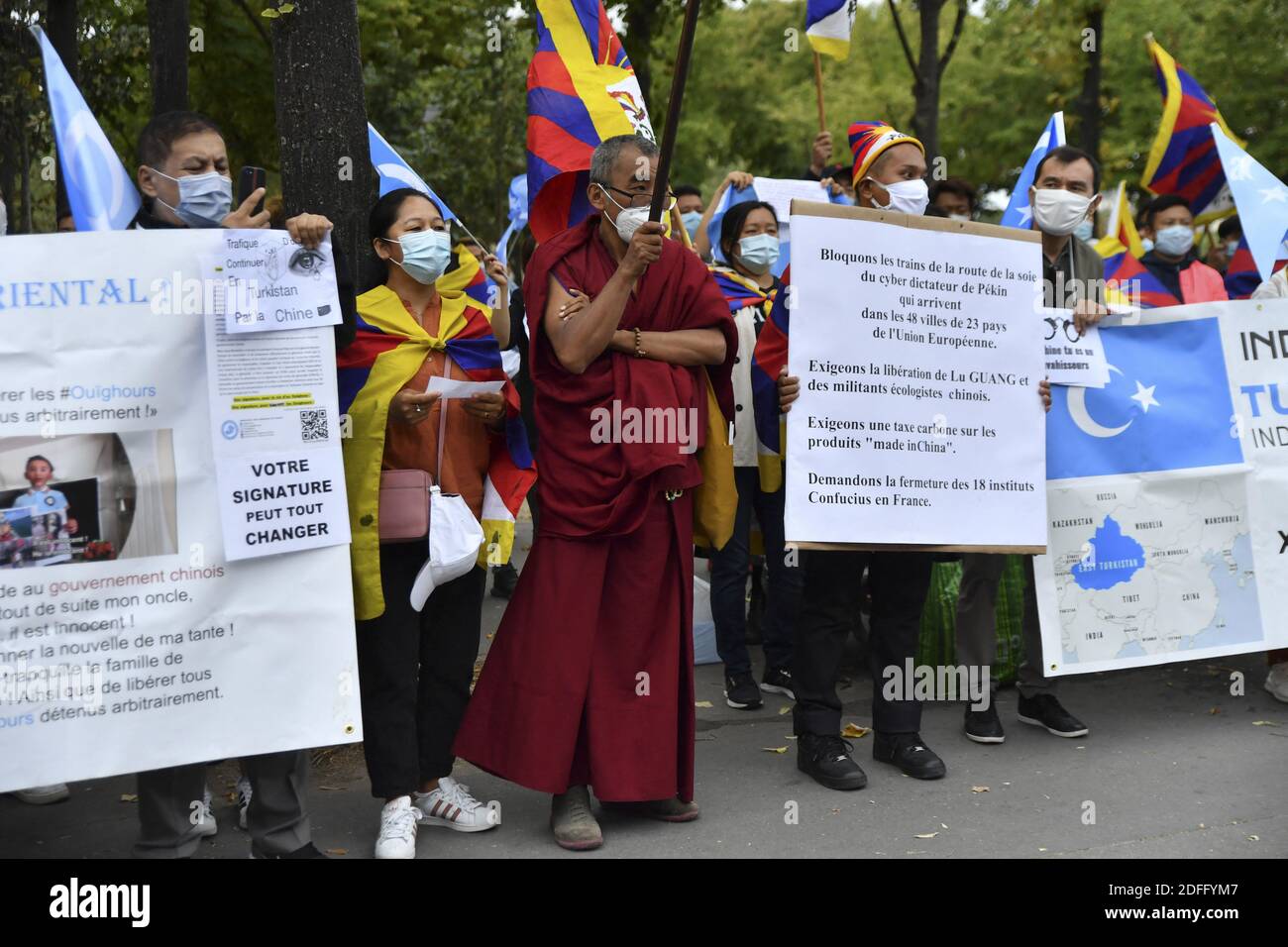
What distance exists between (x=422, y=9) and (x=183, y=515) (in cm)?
1266

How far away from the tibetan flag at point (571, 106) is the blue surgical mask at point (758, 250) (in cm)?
92

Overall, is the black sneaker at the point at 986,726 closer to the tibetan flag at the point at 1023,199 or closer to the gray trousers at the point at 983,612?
the gray trousers at the point at 983,612

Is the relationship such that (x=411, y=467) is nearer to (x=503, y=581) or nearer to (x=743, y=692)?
(x=743, y=692)

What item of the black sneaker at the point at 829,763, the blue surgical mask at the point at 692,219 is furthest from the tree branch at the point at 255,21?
the black sneaker at the point at 829,763

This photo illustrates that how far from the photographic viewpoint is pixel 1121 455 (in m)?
5.52

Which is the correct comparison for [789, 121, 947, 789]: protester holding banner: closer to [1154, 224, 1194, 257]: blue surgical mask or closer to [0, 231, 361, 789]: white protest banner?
[0, 231, 361, 789]: white protest banner

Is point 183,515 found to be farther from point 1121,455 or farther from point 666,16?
point 666,16

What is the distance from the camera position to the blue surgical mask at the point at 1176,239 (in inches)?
266

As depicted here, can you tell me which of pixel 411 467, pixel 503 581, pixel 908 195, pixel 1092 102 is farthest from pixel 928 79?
pixel 411 467

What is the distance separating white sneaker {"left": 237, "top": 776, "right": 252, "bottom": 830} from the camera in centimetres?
458

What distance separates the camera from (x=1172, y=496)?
5.57 metres

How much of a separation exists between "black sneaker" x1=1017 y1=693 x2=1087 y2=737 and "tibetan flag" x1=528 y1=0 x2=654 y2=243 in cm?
266
